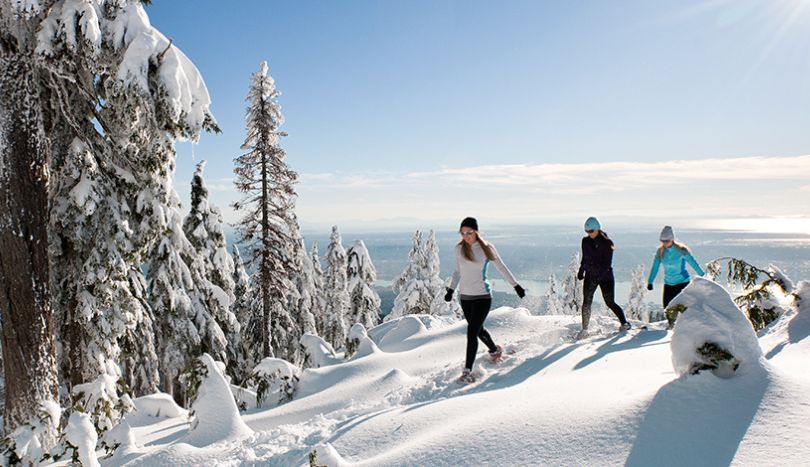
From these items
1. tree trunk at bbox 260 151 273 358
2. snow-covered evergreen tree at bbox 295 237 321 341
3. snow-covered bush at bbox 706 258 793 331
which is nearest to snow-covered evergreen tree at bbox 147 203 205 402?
tree trunk at bbox 260 151 273 358

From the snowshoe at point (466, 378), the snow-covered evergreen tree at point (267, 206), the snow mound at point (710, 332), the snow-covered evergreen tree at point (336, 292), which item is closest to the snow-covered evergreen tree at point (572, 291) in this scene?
the snow-covered evergreen tree at point (336, 292)

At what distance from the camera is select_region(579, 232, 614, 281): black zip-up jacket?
7.51 metres

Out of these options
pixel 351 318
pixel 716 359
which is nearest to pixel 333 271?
pixel 351 318

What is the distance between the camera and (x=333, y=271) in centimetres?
3288

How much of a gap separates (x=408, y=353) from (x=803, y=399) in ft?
19.6

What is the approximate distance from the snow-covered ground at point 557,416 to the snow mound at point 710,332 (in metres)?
0.02

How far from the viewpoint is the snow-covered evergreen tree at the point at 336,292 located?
3053 centimetres

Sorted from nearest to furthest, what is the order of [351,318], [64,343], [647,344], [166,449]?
[166,449], [647,344], [64,343], [351,318]

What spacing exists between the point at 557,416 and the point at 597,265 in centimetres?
509

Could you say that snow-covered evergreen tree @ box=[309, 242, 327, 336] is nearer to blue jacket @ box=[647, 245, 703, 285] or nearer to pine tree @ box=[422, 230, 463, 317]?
pine tree @ box=[422, 230, 463, 317]

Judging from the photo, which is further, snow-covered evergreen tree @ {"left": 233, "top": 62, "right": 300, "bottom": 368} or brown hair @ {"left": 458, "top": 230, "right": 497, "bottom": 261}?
snow-covered evergreen tree @ {"left": 233, "top": 62, "right": 300, "bottom": 368}

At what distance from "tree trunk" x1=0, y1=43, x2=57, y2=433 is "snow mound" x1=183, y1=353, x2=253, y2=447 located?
5.64 feet

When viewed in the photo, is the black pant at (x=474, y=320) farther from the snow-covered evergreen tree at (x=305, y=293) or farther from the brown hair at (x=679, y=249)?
the snow-covered evergreen tree at (x=305, y=293)

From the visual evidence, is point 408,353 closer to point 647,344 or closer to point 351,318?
point 647,344
